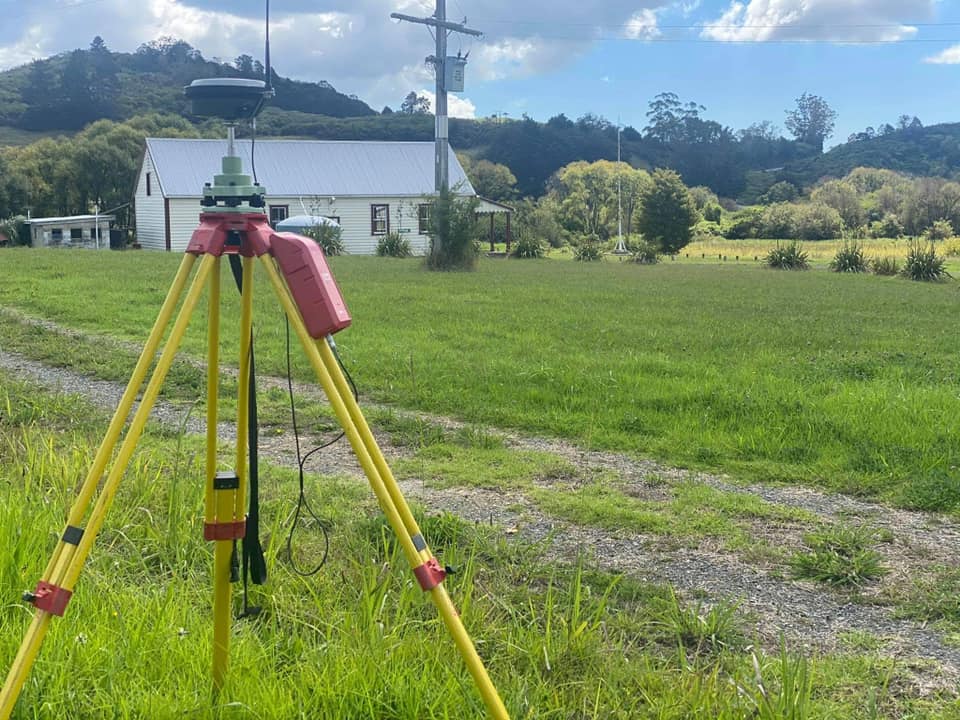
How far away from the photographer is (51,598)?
1.85m

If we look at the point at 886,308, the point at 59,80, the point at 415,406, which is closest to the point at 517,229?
the point at 886,308

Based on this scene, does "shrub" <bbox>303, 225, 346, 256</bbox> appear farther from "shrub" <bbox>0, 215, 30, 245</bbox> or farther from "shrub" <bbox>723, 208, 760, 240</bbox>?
"shrub" <bbox>723, 208, 760, 240</bbox>

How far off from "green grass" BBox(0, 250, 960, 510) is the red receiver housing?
3.91 m

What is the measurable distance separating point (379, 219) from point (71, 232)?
15.5 metres

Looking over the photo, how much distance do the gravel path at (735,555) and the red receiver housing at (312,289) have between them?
6.96 ft

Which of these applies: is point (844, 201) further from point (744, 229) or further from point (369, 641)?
point (369, 641)

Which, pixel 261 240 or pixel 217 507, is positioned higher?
pixel 261 240

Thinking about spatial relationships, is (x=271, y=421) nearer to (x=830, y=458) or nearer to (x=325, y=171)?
(x=830, y=458)

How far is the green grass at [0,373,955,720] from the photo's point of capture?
2.39m

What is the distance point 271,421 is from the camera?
662 centimetres

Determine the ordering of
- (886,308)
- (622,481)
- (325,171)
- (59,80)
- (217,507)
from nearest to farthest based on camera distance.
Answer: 1. (217,507)
2. (622,481)
3. (886,308)
4. (325,171)
5. (59,80)

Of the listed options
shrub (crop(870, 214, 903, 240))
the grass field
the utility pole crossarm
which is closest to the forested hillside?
shrub (crop(870, 214, 903, 240))

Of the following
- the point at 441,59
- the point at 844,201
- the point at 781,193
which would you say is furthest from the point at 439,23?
the point at 781,193

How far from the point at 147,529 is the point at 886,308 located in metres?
13.7
